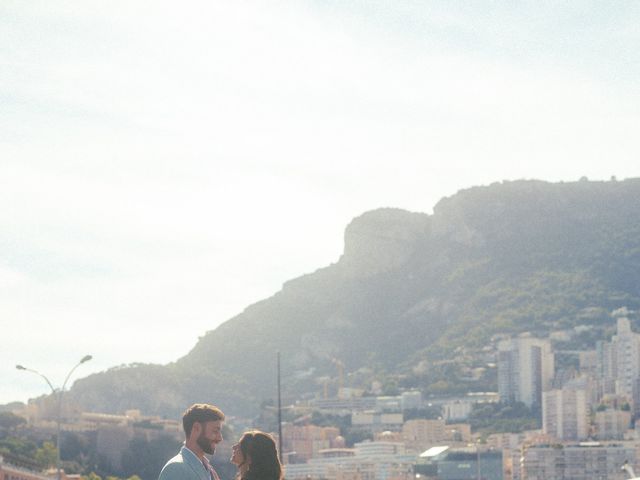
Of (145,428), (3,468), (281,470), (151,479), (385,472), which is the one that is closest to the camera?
(281,470)

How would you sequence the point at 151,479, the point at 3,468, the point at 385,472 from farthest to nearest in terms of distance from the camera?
the point at 385,472, the point at 151,479, the point at 3,468

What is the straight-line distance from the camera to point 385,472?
19362 cm

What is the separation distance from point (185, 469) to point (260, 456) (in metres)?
0.37

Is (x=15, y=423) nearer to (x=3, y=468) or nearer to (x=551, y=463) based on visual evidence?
(x=551, y=463)

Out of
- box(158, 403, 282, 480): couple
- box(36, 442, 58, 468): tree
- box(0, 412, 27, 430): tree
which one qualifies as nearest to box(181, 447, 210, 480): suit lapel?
box(158, 403, 282, 480): couple

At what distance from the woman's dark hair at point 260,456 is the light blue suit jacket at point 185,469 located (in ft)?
0.66

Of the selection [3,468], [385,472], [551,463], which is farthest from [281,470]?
[385,472]

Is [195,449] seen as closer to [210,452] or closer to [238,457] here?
[210,452]

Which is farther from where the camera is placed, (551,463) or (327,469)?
(327,469)

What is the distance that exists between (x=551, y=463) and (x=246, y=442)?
553ft

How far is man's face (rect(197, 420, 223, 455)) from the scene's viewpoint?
9570 millimetres

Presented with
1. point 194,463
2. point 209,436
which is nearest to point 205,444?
point 209,436

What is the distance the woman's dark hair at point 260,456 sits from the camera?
9391mm

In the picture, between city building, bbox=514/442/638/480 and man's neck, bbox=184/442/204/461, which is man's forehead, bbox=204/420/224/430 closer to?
man's neck, bbox=184/442/204/461
